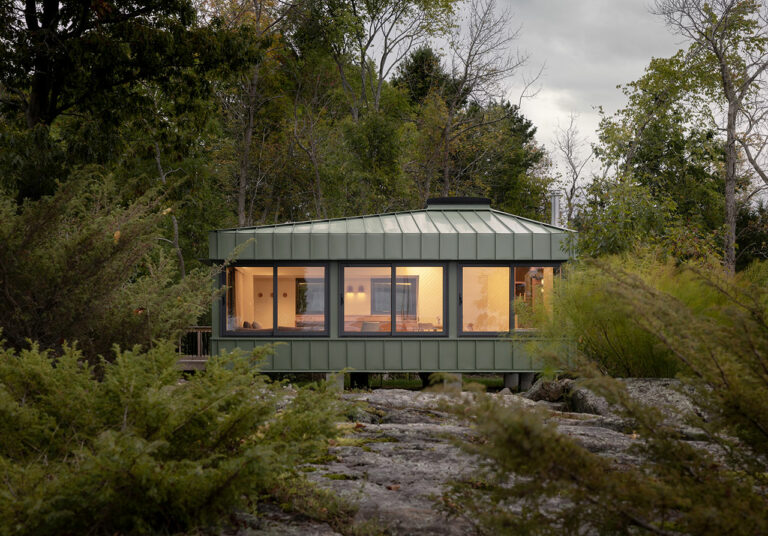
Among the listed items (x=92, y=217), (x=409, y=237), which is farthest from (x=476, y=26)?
(x=92, y=217)

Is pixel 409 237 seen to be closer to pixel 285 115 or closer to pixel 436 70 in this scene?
pixel 285 115

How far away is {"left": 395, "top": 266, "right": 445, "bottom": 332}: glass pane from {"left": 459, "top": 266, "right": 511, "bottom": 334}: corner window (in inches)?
17.2

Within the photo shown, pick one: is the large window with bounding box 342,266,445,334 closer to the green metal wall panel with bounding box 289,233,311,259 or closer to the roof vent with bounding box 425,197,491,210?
the green metal wall panel with bounding box 289,233,311,259

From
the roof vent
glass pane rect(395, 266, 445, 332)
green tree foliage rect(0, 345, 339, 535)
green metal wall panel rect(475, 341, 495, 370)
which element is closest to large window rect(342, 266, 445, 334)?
glass pane rect(395, 266, 445, 332)

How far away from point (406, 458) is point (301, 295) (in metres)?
7.27

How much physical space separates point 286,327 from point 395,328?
1818 mm

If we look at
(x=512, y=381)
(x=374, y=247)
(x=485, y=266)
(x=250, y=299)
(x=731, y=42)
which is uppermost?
(x=731, y=42)

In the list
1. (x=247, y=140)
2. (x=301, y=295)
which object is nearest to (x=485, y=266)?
(x=301, y=295)

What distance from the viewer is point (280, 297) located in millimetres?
10516

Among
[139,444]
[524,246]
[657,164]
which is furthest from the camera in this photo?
[657,164]

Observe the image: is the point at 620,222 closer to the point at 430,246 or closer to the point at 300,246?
the point at 430,246

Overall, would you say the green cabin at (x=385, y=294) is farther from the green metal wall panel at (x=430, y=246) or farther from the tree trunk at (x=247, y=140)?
the tree trunk at (x=247, y=140)

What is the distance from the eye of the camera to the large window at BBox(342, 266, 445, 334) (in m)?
10.5

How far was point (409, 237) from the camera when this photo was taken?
10.3 meters
